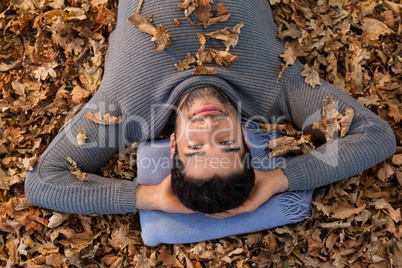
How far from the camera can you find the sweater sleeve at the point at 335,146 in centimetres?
339

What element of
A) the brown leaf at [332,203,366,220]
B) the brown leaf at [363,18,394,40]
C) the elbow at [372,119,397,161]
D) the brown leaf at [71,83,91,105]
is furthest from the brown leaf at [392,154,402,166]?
the brown leaf at [71,83,91,105]

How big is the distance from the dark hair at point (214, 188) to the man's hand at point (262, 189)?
17 centimetres

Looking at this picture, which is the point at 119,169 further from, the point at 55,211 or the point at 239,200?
the point at 239,200

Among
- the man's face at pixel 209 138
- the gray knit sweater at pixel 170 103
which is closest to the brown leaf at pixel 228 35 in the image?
the gray knit sweater at pixel 170 103

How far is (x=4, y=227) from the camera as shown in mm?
3596

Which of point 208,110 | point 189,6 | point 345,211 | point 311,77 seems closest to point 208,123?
point 208,110

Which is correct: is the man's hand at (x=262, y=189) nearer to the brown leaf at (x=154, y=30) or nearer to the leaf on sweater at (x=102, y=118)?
the leaf on sweater at (x=102, y=118)

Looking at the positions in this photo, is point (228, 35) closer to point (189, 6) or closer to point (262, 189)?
point (189, 6)

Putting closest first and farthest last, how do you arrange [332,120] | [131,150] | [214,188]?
[214,188] → [332,120] → [131,150]

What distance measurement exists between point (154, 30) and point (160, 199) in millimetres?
1687

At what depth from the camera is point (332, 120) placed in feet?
11.4

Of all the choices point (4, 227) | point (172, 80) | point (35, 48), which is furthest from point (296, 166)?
point (35, 48)

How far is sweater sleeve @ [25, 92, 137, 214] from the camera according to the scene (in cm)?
340

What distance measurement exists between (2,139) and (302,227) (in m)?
3.53
